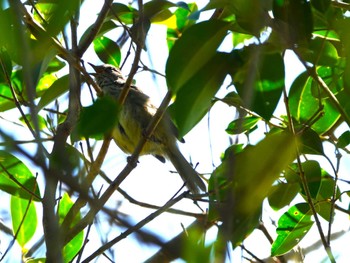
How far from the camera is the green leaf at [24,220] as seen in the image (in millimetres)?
3645

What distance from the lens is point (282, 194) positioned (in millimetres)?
3303

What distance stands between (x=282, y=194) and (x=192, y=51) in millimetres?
1243

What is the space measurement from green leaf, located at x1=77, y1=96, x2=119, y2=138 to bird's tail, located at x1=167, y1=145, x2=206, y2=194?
1.95 m

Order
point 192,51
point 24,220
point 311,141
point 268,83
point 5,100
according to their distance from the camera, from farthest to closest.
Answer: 1. point 5,100
2. point 24,220
3. point 311,141
4. point 268,83
5. point 192,51

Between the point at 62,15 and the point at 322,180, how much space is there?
1835mm

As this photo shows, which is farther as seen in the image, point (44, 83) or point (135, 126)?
point (135, 126)

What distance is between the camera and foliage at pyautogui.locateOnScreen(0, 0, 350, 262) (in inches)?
58.2

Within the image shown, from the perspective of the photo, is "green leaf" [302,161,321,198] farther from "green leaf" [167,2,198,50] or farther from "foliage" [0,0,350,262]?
"green leaf" [167,2,198,50]

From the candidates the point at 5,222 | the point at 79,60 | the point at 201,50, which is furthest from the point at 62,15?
the point at 5,222

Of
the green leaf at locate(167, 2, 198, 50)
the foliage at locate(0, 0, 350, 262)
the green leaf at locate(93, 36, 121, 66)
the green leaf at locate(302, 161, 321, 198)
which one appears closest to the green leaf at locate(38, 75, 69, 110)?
the foliage at locate(0, 0, 350, 262)

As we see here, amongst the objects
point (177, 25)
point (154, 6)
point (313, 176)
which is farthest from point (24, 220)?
point (313, 176)

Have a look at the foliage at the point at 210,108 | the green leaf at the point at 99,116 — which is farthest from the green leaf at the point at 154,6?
the green leaf at the point at 99,116

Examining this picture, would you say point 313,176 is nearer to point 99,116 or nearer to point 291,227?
point 291,227

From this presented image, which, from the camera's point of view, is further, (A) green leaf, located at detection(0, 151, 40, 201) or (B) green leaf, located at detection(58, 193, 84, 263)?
(B) green leaf, located at detection(58, 193, 84, 263)
